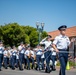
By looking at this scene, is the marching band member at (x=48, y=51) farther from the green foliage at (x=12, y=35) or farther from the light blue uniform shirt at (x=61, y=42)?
the green foliage at (x=12, y=35)

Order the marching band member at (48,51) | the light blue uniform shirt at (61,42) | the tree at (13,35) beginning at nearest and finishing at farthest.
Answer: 1. the light blue uniform shirt at (61,42)
2. the marching band member at (48,51)
3. the tree at (13,35)

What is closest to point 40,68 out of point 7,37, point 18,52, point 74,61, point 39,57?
point 39,57

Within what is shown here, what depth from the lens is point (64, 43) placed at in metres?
8.84

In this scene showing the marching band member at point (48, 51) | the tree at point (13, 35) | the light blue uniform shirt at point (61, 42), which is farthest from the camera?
the tree at point (13, 35)

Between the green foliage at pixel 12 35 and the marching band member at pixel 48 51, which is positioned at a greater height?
the green foliage at pixel 12 35

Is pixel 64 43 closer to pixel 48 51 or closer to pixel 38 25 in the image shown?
pixel 48 51

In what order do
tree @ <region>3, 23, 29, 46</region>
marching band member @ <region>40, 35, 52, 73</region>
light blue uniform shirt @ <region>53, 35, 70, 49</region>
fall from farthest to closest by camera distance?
tree @ <region>3, 23, 29, 46</region>, marching band member @ <region>40, 35, 52, 73</region>, light blue uniform shirt @ <region>53, 35, 70, 49</region>

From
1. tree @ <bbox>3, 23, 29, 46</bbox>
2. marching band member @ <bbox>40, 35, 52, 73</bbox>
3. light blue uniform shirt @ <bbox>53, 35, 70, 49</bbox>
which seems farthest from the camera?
tree @ <bbox>3, 23, 29, 46</bbox>

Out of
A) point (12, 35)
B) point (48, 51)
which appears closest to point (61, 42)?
point (48, 51)

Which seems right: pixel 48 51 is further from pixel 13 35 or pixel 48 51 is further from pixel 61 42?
pixel 13 35

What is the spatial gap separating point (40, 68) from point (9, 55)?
390 centimetres

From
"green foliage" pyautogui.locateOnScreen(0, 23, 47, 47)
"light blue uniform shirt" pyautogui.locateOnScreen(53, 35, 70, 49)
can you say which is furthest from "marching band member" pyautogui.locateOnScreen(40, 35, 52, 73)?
"green foliage" pyautogui.locateOnScreen(0, 23, 47, 47)

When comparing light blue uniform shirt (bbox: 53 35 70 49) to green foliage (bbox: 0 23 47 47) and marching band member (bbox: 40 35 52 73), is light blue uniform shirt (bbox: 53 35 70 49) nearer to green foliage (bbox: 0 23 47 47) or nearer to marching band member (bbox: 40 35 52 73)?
marching band member (bbox: 40 35 52 73)

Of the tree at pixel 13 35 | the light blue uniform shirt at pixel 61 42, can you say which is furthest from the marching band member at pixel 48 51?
the tree at pixel 13 35
